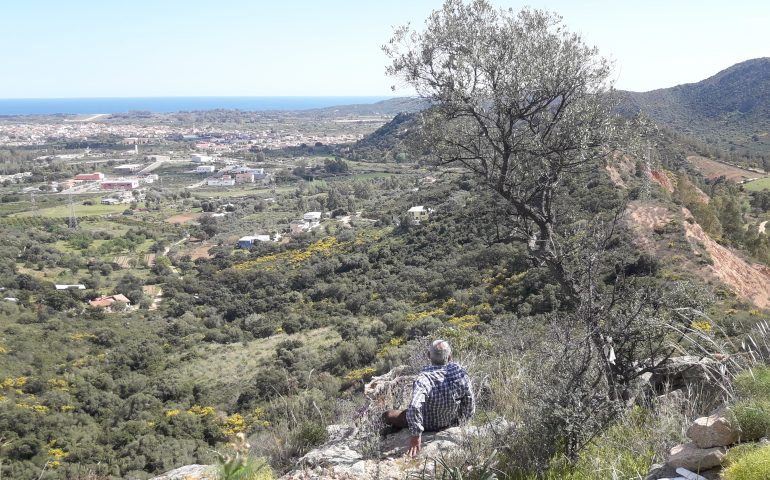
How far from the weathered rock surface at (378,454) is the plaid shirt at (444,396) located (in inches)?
3.8

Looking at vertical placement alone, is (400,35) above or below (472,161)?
above

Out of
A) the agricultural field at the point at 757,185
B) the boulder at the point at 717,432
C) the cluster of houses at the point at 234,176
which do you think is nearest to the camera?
the boulder at the point at 717,432

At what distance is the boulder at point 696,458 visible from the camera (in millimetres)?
2633

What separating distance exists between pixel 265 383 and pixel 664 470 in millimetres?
13592

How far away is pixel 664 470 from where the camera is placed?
9.34 feet

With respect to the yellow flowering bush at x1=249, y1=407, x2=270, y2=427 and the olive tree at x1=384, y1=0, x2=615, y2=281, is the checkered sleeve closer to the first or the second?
the olive tree at x1=384, y1=0, x2=615, y2=281

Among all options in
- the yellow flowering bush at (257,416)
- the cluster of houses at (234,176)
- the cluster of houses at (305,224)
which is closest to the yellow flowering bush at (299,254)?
the cluster of houses at (305,224)

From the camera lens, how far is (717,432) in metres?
2.76

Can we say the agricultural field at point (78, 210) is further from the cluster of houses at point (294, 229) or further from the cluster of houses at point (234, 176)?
the cluster of houses at point (294, 229)

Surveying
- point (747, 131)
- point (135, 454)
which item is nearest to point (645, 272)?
point (135, 454)

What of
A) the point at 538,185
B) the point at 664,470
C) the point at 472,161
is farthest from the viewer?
the point at 472,161

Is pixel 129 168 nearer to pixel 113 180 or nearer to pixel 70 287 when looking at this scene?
pixel 113 180

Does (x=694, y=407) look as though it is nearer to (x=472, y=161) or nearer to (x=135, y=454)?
(x=472, y=161)

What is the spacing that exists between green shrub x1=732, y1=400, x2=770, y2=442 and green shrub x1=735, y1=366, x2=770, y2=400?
19 centimetres
